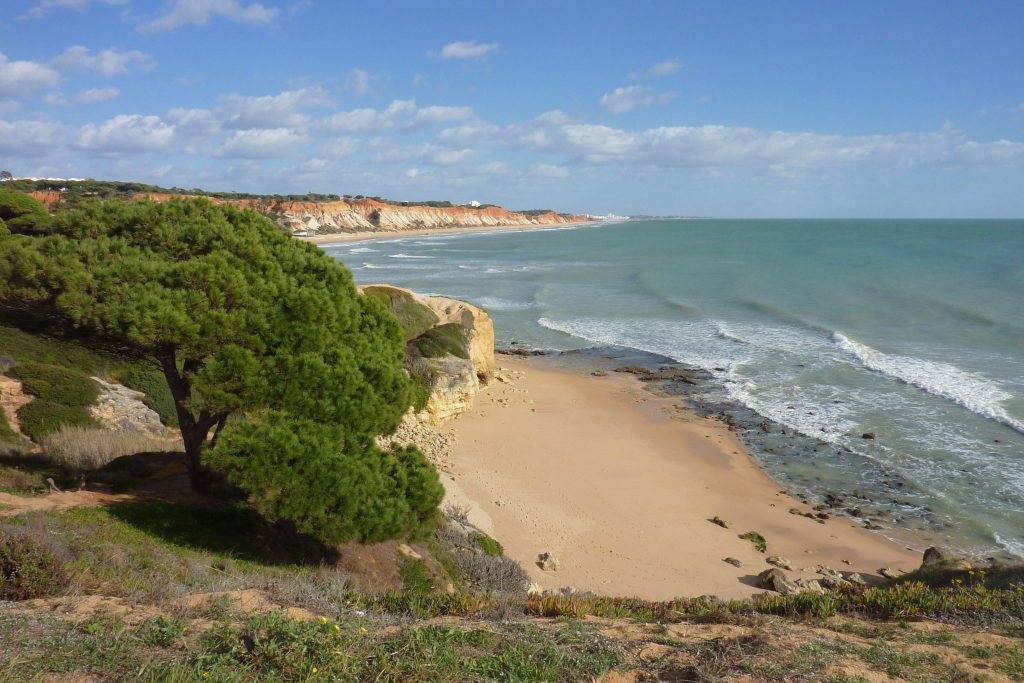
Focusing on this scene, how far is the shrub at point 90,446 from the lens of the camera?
12797mm

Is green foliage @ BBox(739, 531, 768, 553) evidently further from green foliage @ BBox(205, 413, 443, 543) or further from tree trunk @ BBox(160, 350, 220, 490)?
tree trunk @ BBox(160, 350, 220, 490)

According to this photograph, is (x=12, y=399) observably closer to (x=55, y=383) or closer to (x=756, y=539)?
(x=55, y=383)

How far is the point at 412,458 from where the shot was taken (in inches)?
428

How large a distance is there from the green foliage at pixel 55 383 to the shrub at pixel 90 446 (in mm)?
1694

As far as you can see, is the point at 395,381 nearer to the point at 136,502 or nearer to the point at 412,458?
the point at 412,458

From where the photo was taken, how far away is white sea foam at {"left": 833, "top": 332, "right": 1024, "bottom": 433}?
74.7 feet

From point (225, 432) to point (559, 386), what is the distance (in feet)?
62.3

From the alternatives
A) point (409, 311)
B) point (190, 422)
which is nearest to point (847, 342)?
point (409, 311)

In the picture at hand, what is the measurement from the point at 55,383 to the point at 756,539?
1637 cm

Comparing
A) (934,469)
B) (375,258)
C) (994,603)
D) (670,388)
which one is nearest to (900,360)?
(670,388)

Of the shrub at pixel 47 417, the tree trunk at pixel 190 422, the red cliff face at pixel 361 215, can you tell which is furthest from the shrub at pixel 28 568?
the red cliff face at pixel 361 215

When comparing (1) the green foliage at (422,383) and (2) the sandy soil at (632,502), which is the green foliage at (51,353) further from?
(2) the sandy soil at (632,502)

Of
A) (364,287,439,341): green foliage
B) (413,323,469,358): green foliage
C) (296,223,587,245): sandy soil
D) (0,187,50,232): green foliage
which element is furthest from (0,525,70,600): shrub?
(296,223,587,245): sandy soil

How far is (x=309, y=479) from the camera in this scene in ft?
30.2
